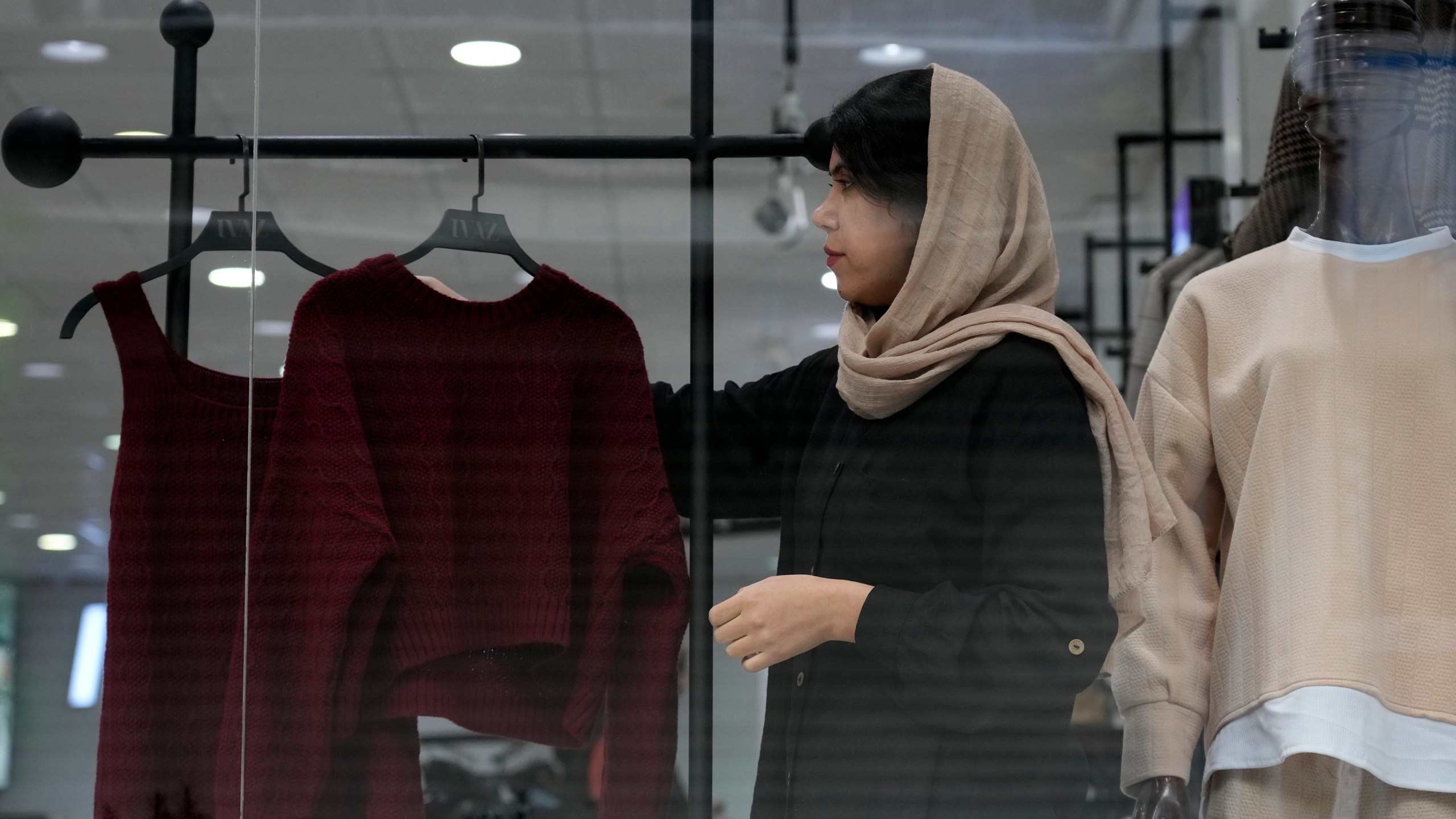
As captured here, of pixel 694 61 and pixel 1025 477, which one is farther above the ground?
pixel 694 61

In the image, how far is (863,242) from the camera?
1301mm

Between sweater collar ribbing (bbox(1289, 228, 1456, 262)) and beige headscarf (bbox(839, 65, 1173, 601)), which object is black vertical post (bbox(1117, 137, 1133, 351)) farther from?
sweater collar ribbing (bbox(1289, 228, 1456, 262))

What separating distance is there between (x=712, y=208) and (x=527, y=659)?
1.66 feet

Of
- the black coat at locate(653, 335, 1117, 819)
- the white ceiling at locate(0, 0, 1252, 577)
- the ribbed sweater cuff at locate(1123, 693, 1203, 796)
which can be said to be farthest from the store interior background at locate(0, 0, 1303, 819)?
the ribbed sweater cuff at locate(1123, 693, 1203, 796)

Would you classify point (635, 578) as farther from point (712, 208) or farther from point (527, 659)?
point (712, 208)

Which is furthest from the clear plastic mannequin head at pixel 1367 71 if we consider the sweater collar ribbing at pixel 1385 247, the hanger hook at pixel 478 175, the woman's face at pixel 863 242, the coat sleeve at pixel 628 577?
the hanger hook at pixel 478 175

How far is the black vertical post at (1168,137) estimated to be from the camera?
52.4 inches

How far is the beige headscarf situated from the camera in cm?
123

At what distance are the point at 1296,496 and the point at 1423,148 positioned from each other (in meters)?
0.38

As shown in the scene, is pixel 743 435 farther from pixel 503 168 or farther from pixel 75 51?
pixel 75 51

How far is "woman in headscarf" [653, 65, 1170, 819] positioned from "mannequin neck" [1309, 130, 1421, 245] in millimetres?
323

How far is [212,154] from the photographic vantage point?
1.35 m

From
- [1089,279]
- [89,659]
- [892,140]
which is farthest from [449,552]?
[1089,279]

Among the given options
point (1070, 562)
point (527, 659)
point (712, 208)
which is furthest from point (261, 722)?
point (1070, 562)
